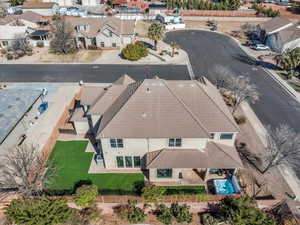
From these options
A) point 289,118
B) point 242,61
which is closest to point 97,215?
point 289,118

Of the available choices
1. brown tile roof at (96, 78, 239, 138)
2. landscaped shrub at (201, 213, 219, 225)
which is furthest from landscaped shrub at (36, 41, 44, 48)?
landscaped shrub at (201, 213, 219, 225)

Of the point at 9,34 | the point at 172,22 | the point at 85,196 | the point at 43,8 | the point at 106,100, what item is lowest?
the point at 85,196

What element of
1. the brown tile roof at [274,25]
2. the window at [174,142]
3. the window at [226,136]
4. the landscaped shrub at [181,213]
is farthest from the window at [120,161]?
the brown tile roof at [274,25]

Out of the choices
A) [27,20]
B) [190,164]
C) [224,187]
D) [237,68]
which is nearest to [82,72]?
[237,68]

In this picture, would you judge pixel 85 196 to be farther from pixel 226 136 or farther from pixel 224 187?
pixel 226 136

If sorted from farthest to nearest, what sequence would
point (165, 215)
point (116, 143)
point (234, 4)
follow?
point (234, 4) → point (116, 143) → point (165, 215)

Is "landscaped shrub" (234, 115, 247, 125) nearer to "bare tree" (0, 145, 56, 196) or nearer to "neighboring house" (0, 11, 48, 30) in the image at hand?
"bare tree" (0, 145, 56, 196)

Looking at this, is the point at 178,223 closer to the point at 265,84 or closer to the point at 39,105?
the point at 39,105
